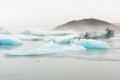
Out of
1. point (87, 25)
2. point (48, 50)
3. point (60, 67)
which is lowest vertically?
point (60, 67)

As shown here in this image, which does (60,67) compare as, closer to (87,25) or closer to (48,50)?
(48,50)

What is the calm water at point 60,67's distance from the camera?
584 centimetres

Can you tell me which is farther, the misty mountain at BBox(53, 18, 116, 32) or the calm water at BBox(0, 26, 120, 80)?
the misty mountain at BBox(53, 18, 116, 32)

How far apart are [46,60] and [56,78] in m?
1.93

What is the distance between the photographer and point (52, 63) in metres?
7.29

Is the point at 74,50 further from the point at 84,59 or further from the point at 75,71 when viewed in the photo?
the point at 75,71

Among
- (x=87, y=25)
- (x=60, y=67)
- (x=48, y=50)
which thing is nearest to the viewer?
(x=60, y=67)

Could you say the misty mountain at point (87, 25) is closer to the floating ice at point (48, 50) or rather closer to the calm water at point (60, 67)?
the floating ice at point (48, 50)

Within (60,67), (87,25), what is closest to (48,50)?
(60,67)

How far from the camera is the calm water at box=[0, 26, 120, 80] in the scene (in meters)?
5.84

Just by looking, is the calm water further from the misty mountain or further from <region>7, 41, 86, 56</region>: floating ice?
the misty mountain

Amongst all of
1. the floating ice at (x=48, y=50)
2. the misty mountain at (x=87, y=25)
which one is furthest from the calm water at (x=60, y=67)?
the misty mountain at (x=87, y=25)

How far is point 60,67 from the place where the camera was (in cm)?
680

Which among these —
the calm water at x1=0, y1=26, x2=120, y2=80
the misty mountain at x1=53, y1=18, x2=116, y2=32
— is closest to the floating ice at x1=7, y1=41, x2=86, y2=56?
the calm water at x1=0, y1=26, x2=120, y2=80
